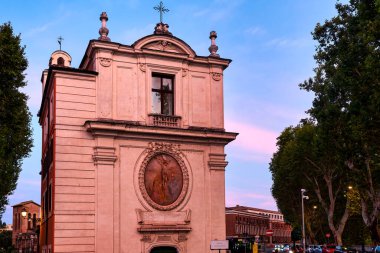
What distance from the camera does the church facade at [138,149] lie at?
2556cm

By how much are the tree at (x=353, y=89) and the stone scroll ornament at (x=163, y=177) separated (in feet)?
34.0

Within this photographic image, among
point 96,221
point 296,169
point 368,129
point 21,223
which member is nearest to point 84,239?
point 96,221

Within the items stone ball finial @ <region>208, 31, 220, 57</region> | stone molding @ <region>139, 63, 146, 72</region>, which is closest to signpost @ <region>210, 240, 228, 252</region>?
stone molding @ <region>139, 63, 146, 72</region>

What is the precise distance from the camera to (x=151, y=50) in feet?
92.6

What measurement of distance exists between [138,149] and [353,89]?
12732 mm

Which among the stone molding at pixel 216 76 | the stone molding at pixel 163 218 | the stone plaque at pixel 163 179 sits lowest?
the stone molding at pixel 163 218

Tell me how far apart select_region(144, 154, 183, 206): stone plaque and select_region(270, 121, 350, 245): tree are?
78.4 ft

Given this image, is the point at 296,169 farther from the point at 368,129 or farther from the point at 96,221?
the point at 96,221

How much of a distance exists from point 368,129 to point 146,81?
1290cm

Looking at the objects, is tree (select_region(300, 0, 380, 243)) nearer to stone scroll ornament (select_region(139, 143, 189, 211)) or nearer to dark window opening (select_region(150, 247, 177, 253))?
stone scroll ornament (select_region(139, 143, 189, 211))

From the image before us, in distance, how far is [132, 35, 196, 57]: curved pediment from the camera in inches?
1111

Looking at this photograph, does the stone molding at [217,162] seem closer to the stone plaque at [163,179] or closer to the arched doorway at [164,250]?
the stone plaque at [163,179]

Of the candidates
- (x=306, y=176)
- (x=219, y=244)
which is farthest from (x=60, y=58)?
(x=306, y=176)

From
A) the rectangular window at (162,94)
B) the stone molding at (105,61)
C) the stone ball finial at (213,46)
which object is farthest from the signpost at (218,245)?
the stone ball finial at (213,46)
